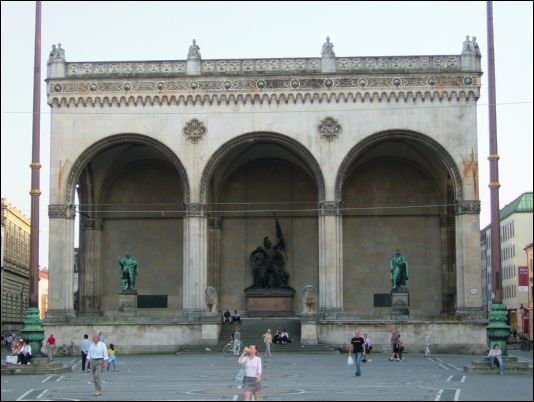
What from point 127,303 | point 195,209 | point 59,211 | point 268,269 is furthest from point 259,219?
point 59,211

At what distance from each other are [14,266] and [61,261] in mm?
42088

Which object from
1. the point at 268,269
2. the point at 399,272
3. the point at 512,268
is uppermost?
the point at 512,268

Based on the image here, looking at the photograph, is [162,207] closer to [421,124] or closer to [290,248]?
[290,248]

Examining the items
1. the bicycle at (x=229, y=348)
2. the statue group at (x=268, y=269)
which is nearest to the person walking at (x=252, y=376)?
the bicycle at (x=229, y=348)

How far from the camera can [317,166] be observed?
1960 inches

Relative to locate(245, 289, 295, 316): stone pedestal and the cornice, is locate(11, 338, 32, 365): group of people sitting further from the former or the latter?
locate(245, 289, 295, 316): stone pedestal

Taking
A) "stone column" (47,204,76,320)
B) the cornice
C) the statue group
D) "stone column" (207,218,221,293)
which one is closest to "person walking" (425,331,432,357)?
the statue group

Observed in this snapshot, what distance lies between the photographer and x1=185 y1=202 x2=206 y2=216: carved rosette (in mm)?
50156

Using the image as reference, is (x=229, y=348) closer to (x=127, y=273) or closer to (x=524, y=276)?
(x=127, y=273)

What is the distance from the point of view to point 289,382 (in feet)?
95.7

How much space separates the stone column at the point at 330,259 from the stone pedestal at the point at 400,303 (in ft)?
8.43

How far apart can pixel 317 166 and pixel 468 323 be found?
10.2m

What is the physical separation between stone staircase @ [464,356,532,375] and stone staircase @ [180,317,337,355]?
14310mm

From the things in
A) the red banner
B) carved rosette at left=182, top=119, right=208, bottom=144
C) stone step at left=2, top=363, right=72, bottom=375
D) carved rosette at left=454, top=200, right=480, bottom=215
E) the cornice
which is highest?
the cornice
